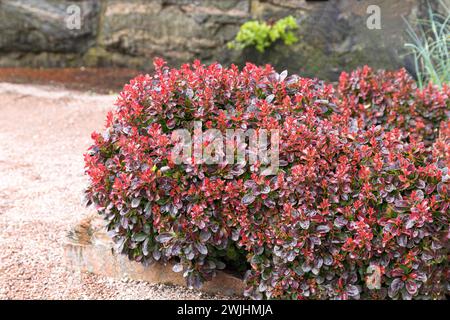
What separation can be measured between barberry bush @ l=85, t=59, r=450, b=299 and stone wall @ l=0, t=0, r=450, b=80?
382cm

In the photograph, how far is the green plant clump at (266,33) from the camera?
21.9 feet

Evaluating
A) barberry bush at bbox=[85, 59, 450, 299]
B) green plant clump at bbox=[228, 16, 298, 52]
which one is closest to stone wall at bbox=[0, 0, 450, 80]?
green plant clump at bbox=[228, 16, 298, 52]

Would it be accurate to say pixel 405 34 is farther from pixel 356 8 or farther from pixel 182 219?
pixel 182 219

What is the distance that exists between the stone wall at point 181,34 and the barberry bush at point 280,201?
3.82m

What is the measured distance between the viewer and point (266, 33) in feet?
22.0

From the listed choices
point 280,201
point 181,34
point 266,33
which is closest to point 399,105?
point 280,201

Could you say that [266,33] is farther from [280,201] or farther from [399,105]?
[280,201]

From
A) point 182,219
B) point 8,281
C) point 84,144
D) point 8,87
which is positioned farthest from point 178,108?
point 8,87

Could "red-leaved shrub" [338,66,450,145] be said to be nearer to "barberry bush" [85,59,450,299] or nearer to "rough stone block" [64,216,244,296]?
"barberry bush" [85,59,450,299]

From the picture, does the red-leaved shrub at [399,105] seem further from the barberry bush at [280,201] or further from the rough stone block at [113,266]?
the rough stone block at [113,266]

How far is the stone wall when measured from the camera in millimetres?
6613

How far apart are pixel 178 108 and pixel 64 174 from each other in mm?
1772

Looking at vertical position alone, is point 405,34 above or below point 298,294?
above

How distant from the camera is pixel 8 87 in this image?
641cm
